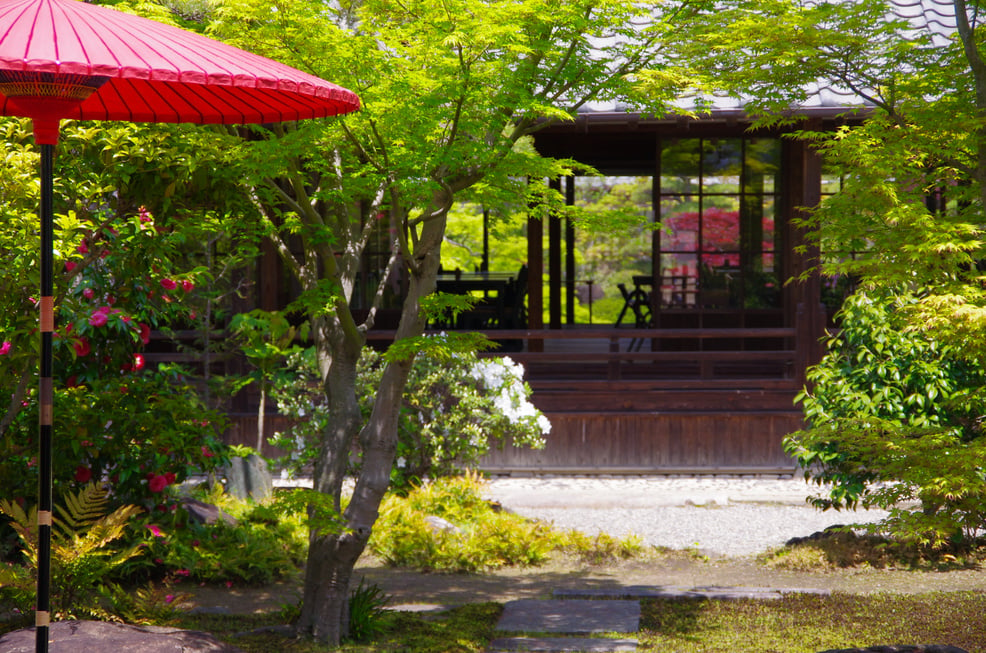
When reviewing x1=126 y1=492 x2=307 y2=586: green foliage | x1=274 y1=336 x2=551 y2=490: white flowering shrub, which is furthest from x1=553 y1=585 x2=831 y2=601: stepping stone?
x1=274 y1=336 x2=551 y2=490: white flowering shrub

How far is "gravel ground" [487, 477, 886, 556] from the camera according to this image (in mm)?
8266

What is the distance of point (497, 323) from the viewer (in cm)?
1373

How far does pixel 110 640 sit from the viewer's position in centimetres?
416

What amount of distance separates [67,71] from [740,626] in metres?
4.58

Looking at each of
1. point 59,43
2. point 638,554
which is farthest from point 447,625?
point 59,43

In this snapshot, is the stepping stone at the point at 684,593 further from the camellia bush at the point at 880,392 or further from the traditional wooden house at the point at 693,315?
the traditional wooden house at the point at 693,315

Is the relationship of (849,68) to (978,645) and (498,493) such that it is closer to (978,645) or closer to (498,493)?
(978,645)

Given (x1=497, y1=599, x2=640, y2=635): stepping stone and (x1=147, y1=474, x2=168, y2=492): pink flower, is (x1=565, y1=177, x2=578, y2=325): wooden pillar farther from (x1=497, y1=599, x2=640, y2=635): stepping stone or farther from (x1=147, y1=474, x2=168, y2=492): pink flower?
(x1=147, y1=474, x2=168, y2=492): pink flower

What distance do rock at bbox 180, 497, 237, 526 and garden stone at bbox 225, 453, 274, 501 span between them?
0.91 meters

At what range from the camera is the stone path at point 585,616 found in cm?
538

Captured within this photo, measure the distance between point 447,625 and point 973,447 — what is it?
3.05m

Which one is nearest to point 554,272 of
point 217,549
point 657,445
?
point 657,445

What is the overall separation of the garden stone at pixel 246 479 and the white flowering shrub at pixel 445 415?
303 millimetres

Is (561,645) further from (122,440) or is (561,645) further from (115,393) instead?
(115,393)
